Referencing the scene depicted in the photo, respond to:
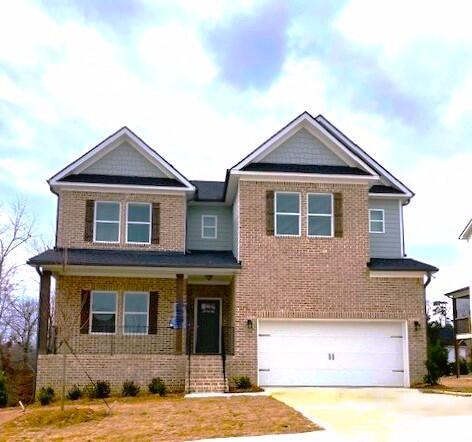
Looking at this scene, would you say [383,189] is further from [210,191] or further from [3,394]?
[3,394]

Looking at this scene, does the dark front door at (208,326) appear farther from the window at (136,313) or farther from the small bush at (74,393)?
the small bush at (74,393)

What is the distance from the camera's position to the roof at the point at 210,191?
83.0 ft

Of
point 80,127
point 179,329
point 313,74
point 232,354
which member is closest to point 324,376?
point 232,354

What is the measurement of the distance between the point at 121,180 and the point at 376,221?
30.5ft

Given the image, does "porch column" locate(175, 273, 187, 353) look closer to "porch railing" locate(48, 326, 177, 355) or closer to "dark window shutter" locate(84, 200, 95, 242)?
"porch railing" locate(48, 326, 177, 355)

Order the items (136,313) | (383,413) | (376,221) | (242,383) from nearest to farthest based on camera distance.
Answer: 1. (383,413)
2. (242,383)
3. (136,313)
4. (376,221)

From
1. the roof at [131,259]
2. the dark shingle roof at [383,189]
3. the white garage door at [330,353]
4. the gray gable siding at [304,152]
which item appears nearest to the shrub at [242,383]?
the white garage door at [330,353]

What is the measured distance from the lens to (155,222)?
77.6ft

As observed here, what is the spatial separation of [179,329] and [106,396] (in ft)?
9.96

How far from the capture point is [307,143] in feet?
76.0

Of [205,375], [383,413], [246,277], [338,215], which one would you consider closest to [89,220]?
[246,277]

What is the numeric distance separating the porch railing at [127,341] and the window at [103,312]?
0.10 metres

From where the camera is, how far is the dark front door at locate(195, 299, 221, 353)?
24297mm

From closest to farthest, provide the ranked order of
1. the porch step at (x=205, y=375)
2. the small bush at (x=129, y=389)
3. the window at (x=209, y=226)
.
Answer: the porch step at (x=205, y=375), the small bush at (x=129, y=389), the window at (x=209, y=226)
